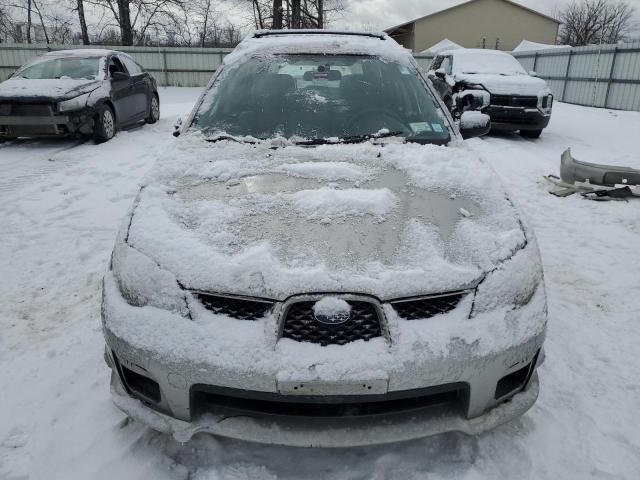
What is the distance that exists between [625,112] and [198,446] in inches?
625

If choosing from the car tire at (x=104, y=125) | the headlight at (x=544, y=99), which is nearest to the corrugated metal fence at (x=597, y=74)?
the headlight at (x=544, y=99)

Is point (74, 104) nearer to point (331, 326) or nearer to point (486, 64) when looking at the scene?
point (331, 326)

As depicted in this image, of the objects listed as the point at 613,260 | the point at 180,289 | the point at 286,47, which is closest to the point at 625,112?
the point at 613,260

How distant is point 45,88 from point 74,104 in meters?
0.56

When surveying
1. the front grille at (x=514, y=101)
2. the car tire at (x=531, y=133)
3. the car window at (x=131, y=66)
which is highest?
the car window at (x=131, y=66)

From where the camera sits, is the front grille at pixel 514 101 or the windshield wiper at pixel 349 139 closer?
the windshield wiper at pixel 349 139

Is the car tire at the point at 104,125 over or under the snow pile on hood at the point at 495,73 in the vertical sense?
under

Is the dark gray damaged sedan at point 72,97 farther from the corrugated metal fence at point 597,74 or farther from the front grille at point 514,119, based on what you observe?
the corrugated metal fence at point 597,74

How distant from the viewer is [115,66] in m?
10.0

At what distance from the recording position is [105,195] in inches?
232

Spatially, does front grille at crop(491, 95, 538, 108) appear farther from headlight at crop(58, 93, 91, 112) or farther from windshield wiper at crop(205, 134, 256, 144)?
windshield wiper at crop(205, 134, 256, 144)

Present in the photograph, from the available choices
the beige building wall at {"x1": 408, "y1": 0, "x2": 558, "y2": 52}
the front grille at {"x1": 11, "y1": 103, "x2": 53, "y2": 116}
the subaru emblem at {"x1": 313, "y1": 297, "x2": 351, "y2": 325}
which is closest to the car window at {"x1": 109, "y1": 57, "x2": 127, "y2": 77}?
the front grille at {"x1": 11, "y1": 103, "x2": 53, "y2": 116}

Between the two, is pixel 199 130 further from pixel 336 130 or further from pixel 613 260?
pixel 613 260

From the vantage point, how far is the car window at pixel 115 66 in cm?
984
